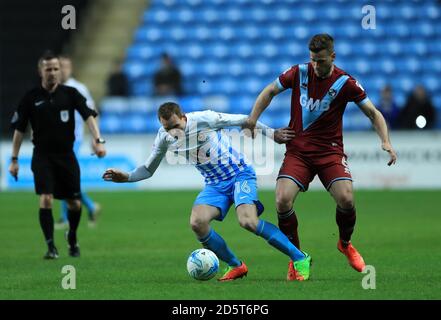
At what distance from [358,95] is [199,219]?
183 centimetres

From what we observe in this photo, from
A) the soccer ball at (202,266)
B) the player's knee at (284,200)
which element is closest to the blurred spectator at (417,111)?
the player's knee at (284,200)

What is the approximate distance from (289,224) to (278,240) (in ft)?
1.45

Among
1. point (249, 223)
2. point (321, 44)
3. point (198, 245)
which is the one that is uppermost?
point (321, 44)

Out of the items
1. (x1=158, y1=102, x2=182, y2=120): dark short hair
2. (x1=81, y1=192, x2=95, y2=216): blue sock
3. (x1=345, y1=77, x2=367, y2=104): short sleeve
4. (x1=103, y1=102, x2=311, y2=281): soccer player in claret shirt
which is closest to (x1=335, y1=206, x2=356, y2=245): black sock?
(x1=103, y1=102, x2=311, y2=281): soccer player in claret shirt

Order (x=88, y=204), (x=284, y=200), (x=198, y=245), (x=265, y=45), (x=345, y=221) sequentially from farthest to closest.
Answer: (x=265, y=45), (x=88, y=204), (x=198, y=245), (x=345, y=221), (x=284, y=200)

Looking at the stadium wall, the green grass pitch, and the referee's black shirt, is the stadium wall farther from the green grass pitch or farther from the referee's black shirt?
the referee's black shirt

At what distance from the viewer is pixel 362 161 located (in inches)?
830

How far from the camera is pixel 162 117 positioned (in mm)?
8812

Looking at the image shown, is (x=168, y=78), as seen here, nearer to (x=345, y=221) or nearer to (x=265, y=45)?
(x=265, y=45)

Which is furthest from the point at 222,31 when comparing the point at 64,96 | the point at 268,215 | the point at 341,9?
the point at 64,96

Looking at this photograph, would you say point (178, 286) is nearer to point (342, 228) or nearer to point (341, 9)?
point (342, 228)

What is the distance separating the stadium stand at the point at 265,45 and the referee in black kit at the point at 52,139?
12.8m

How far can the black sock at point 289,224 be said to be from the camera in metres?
9.15

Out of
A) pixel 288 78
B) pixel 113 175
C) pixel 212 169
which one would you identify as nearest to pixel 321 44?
pixel 288 78
